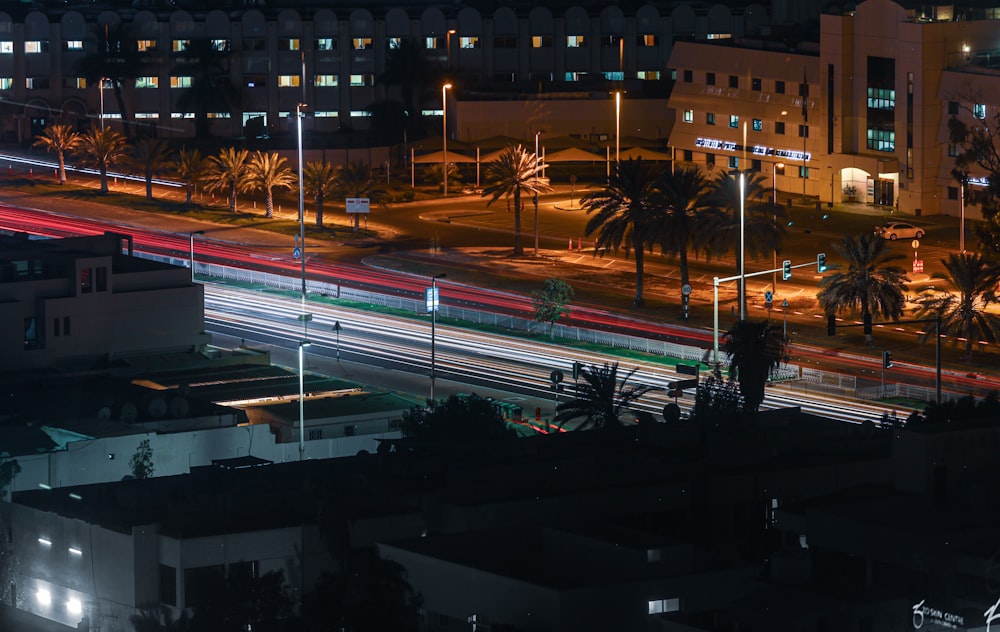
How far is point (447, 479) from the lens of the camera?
178 ft

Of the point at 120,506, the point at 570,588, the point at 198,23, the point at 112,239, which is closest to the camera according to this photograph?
the point at 570,588

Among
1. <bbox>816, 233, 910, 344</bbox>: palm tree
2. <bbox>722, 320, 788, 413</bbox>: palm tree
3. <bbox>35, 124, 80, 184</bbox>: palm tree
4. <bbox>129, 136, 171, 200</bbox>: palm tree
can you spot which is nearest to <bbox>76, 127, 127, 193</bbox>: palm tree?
<bbox>35, 124, 80, 184</bbox>: palm tree

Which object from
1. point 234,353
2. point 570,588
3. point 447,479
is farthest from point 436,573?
point 234,353

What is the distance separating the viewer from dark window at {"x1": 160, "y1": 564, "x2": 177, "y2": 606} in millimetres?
49000

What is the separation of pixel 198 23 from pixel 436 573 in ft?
348

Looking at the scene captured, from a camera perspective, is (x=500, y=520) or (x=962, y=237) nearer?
(x=500, y=520)

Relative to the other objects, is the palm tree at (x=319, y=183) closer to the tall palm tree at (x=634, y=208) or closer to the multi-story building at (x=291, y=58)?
the tall palm tree at (x=634, y=208)

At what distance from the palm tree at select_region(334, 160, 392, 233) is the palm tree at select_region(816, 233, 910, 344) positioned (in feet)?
114

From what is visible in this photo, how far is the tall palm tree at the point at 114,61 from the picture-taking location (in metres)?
143

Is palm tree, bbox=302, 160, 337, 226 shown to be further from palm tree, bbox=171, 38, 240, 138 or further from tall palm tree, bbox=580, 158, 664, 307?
palm tree, bbox=171, 38, 240, 138

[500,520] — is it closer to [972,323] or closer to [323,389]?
[323,389]

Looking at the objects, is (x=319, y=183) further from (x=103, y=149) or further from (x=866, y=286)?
(x=866, y=286)

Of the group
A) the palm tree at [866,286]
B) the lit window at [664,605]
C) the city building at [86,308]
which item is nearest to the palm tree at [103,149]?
the city building at [86,308]

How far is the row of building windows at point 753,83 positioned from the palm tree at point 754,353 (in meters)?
49.8
